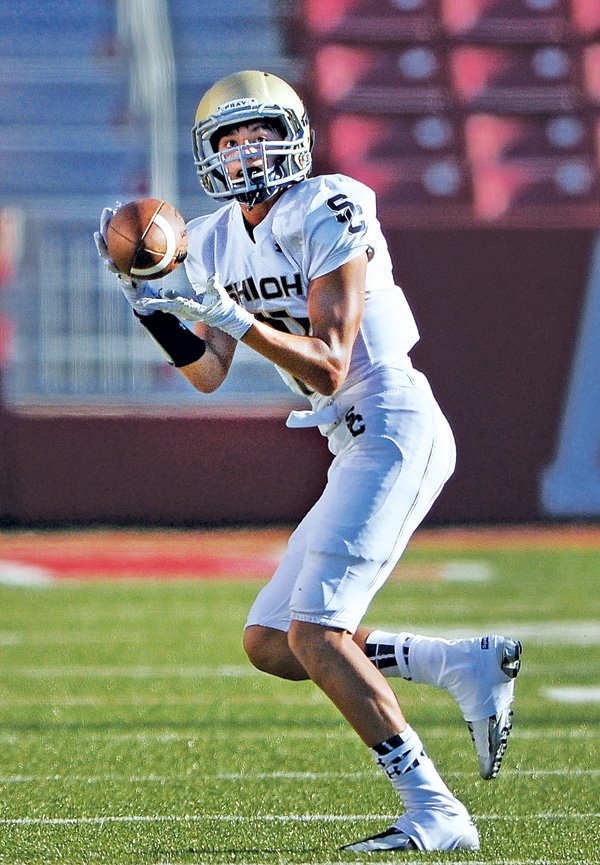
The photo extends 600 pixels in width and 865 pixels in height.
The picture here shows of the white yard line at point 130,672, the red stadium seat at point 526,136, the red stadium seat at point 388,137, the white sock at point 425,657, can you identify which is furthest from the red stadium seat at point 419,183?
the white sock at point 425,657

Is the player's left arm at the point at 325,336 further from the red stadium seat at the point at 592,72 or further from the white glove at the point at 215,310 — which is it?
the red stadium seat at the point at 592,72

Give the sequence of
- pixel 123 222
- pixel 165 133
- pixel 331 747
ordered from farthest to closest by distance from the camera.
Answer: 1. pixel 165 133
2. pixel 331 747
3. pixel 123 222

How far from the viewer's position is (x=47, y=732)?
174 inches

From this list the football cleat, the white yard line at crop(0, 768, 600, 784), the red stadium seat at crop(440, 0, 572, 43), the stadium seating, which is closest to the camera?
the football cleat

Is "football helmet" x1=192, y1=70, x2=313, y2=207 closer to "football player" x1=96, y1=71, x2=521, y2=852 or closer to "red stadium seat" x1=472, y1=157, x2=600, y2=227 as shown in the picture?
"football player" x1=96, y1=71, x2=521, y2=852

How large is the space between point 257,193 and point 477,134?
994 cm

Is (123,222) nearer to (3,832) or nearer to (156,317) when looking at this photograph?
(156,317)

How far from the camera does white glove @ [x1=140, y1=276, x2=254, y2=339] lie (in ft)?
9.56

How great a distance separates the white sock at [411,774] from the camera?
2959 millimetres

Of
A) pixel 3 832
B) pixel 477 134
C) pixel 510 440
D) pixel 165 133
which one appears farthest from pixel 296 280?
pixel 477 134

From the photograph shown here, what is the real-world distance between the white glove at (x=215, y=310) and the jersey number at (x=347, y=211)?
11.9 inches

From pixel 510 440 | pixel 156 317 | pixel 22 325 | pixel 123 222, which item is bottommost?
pixel 510 440

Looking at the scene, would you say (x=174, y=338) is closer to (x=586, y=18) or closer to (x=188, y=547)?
(x=188, y=547)

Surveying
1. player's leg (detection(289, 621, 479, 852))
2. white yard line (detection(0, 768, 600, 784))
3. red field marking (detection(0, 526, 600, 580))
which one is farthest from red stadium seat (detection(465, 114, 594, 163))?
player's leg (detection(289, 621, 479, 852))
